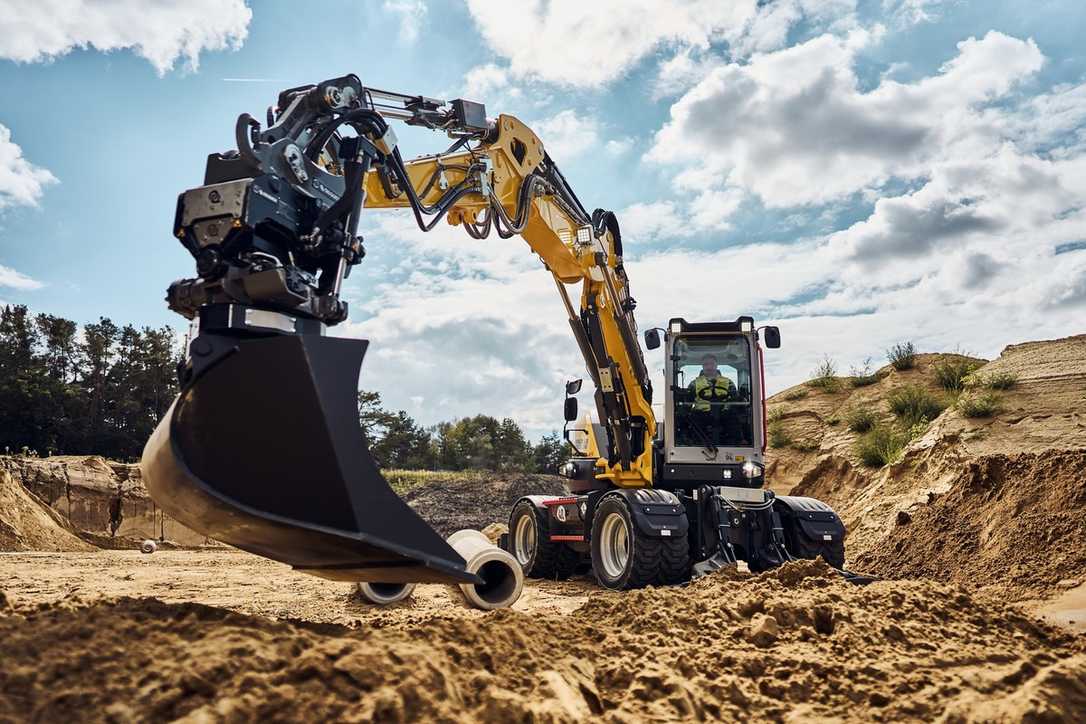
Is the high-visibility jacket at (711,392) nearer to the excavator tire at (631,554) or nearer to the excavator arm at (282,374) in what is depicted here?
the excavator tire at (631,554)

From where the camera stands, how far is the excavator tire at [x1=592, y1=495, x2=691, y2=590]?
8.45 m

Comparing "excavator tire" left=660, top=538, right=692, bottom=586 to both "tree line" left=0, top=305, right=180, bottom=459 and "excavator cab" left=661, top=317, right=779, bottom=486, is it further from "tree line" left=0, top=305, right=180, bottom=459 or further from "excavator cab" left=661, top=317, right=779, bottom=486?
"tree line" left=0, top=305, right=180, bottom=459

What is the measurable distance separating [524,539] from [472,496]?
1459 centimetres

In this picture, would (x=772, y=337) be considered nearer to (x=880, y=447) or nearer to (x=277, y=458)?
(x=277, y=458)

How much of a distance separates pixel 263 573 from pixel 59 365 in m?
26.0

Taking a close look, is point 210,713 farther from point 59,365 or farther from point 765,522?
point 59,365

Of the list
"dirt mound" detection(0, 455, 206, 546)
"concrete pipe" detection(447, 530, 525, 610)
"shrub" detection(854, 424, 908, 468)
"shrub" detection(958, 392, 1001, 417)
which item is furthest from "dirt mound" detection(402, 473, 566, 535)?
"concrete pipe" detection(447, 530, 525, 610)

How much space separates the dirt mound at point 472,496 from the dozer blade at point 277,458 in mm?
18708

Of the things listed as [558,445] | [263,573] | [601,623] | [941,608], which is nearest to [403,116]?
[601,623]

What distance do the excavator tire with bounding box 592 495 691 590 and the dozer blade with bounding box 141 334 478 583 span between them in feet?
16.3

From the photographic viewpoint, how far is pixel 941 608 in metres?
4.80

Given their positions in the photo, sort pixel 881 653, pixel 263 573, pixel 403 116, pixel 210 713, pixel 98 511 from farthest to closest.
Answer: pixel 98 511 → pixel 263 573 → pixel 403 116 → pixel 881 653 → pixel 210 713

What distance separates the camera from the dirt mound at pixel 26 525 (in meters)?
14.8

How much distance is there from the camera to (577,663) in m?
3.70
